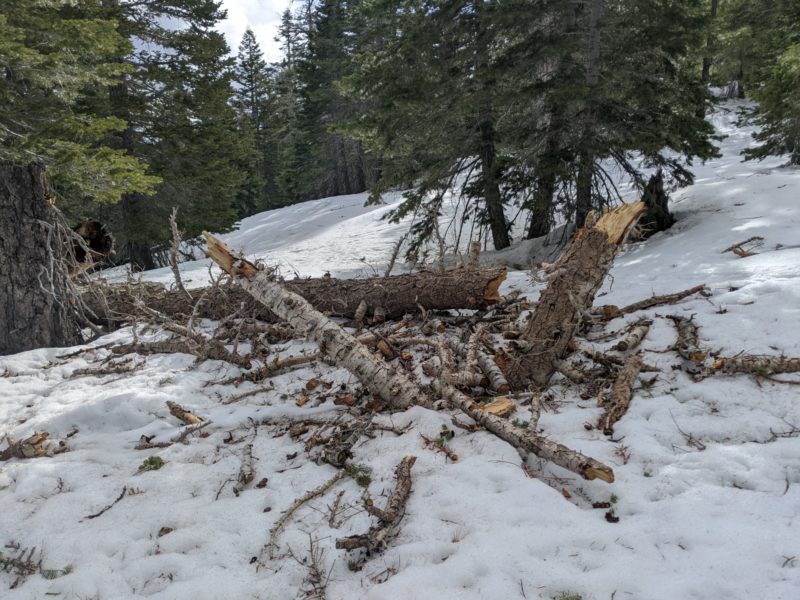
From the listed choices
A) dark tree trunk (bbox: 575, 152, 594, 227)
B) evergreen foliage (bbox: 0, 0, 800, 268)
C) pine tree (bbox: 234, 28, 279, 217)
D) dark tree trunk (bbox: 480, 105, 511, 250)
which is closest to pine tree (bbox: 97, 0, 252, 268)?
evergreen foliage (bbox: 0, 0, 800, 268)

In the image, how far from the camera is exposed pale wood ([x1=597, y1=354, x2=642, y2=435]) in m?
3.43

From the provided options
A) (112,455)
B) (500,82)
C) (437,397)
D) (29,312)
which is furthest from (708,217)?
(29,312)

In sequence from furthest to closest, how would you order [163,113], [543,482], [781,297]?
[163,113] → [781,297] → [543,482]

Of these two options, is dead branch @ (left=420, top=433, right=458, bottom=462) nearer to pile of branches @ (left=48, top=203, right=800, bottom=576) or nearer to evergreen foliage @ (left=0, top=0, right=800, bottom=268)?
pile of branches @ (left=48, top=203, right=800, bottom=576)

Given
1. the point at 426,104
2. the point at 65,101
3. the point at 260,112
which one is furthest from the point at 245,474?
the point at 260,112

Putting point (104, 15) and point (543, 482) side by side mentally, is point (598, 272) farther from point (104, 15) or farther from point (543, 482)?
point (104, 15)

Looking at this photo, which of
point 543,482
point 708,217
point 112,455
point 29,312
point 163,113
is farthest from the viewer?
point 163,113

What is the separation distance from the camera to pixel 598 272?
413 cm

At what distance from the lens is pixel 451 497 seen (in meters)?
2.88

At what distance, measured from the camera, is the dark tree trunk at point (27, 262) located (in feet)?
19.1

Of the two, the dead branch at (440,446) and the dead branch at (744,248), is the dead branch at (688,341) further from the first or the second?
the dead branch at (744,248)

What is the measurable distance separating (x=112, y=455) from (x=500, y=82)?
9037 millimetres

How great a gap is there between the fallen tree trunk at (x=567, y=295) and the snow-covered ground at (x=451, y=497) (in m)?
0.34

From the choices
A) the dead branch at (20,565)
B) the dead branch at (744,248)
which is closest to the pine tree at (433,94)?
the dead branch at (744,248)
